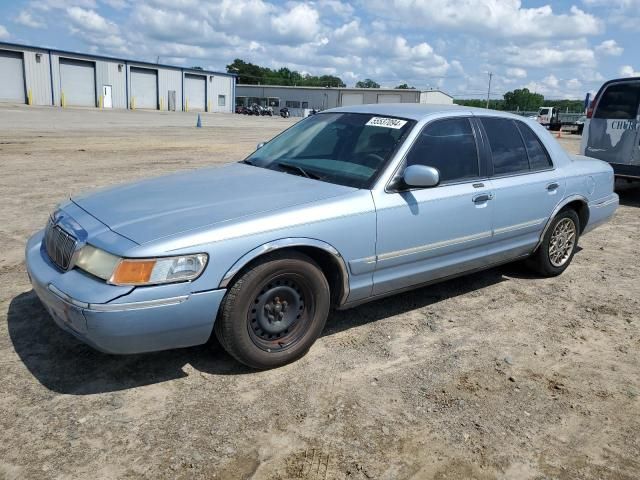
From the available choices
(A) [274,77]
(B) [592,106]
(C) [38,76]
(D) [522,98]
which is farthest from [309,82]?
(B) [592,106]

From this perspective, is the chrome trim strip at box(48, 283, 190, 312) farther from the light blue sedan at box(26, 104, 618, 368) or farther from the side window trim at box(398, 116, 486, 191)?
the side window trim at box(398, 116, 486, 191)

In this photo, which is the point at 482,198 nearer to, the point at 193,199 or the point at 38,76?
the point at 193,199

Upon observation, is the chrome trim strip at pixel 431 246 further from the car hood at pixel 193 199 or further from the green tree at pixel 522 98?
the green tree at pixel 522 98

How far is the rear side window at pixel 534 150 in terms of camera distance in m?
5.01

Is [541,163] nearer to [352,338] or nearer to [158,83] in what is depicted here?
[352,338]

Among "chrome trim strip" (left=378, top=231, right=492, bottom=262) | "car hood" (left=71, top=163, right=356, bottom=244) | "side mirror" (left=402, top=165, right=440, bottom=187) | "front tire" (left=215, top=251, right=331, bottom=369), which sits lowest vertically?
"front tire" (left=215, top=251, right=331, bottom=369)

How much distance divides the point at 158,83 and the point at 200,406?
62.7 m

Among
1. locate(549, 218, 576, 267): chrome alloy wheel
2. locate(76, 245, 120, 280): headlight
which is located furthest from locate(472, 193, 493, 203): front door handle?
locate(76, 245, 120, 280): headlight

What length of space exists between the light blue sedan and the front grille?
1 centimetres

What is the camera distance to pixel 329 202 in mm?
3520

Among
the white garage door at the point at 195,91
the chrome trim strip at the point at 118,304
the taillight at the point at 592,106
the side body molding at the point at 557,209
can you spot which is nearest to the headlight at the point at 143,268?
the chrome trim strip at the point at 118,304

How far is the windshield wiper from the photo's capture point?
13.2ft

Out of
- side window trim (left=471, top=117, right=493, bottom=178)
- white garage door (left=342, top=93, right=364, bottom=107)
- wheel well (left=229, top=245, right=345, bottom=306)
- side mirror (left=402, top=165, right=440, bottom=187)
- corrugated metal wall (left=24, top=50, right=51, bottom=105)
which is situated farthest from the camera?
white garage door (left=342, top=93, right=364, bottom=107)

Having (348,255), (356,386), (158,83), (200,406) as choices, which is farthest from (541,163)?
(158,83)
